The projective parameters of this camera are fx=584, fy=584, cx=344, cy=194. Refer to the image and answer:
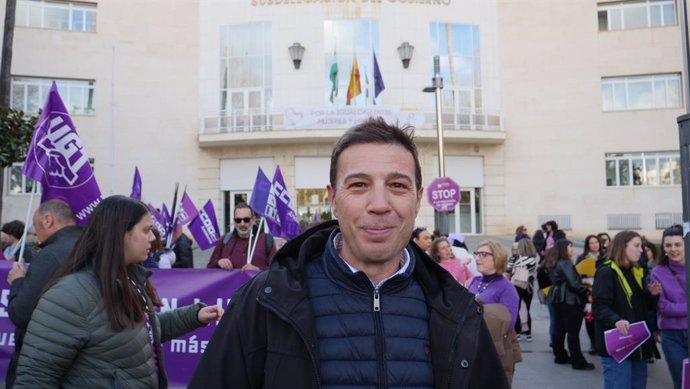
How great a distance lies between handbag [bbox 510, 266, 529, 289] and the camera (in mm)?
9508

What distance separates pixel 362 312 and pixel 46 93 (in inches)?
1077

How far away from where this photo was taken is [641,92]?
2672cm

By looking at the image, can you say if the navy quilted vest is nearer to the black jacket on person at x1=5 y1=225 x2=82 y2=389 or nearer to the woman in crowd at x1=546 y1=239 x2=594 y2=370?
the black jacket on person at x1=5 y1=225 x2=82 y2=389

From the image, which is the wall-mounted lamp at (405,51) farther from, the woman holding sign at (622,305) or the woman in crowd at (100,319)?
the woman in crowd at (100,319)

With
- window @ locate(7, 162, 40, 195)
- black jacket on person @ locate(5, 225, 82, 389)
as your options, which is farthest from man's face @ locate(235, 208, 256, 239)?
window @ locate(7, 162, 40, 195)

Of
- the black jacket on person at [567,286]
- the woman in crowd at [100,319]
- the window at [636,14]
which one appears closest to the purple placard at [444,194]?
the black jacket on person at [567,286]

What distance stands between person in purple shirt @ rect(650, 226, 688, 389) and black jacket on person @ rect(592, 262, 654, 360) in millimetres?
159

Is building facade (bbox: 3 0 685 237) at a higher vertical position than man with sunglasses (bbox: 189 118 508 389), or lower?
higher

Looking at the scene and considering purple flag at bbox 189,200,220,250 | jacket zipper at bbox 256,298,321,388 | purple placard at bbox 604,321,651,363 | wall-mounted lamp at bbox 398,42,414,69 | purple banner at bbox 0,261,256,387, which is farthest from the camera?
wall-mounted lamp at bbox 398,42,414,69

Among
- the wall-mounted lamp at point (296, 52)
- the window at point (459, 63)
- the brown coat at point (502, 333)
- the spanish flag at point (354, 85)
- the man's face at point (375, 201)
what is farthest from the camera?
the window at point (459, 63)

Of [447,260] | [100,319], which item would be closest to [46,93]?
[447,260]

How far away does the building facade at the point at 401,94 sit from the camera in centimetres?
2605

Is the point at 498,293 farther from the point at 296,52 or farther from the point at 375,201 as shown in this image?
the point at 296,52

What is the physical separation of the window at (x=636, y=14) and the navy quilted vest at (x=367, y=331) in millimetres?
28967
